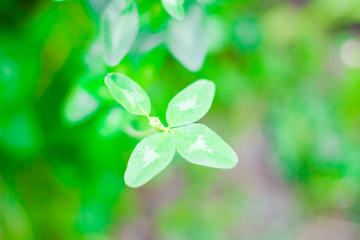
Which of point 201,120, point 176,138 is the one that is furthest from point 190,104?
point 201,120

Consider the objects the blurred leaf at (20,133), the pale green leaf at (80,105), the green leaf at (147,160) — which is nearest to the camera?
the green leaf at (147,160)

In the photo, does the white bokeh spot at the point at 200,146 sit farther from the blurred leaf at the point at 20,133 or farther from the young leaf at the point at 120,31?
the blurred leaf at the point at 20,133

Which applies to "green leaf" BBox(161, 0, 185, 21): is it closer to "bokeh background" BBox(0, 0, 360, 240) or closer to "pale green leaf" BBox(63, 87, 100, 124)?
"bokeh background" BBox(0, 0, 360, 240)

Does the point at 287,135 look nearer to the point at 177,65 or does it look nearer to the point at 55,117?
the point at 177,65

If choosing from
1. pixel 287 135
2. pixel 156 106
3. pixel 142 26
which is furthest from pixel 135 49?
pixel 287 135

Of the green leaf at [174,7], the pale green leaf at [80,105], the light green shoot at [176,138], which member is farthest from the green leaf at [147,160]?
the pale green leaf at [80,105]

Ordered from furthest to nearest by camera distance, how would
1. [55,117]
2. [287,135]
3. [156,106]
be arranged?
[287,135], [55,117], [156,106]

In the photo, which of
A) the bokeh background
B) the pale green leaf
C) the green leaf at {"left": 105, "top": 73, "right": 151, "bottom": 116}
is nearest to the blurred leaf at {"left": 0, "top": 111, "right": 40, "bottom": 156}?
the bokeh background
